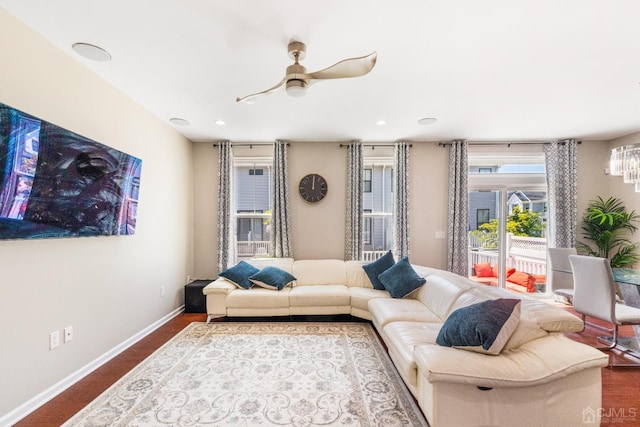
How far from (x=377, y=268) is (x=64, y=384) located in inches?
136

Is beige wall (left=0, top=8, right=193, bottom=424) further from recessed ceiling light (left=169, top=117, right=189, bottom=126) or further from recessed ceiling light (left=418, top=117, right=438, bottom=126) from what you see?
recessed ceiling light (left=418, top=117, right=438, bottom=126)

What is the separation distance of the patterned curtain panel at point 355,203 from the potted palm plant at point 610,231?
362 centimetres

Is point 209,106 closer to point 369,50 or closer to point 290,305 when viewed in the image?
point 369,50

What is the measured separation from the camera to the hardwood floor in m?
1.90

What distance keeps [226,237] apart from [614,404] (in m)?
4.64

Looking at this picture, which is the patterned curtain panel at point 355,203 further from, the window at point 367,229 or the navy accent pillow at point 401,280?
the navy accent pillow at point 401,280

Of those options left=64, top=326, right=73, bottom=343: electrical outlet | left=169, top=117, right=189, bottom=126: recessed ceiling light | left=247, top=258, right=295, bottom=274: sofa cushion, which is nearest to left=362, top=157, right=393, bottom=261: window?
left=247, top=258, right=295, bottom=274: sofa cushion

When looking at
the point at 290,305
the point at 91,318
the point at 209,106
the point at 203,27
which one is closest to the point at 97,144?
the point at 209,106

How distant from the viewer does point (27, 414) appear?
192 cm

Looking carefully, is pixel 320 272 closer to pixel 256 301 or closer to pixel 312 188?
pixel 256 301

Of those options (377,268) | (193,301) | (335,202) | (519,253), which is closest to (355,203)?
(335,202)

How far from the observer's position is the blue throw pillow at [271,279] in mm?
3762

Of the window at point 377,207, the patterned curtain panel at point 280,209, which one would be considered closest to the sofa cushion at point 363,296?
the window at point 377,207

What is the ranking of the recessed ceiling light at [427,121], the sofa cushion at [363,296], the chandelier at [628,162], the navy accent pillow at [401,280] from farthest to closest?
the recessed ceiling light at [427,121]
the sofa cushion at [363,296]
the navy accent pillow at [401,280]
the chandelier at [628,162]
